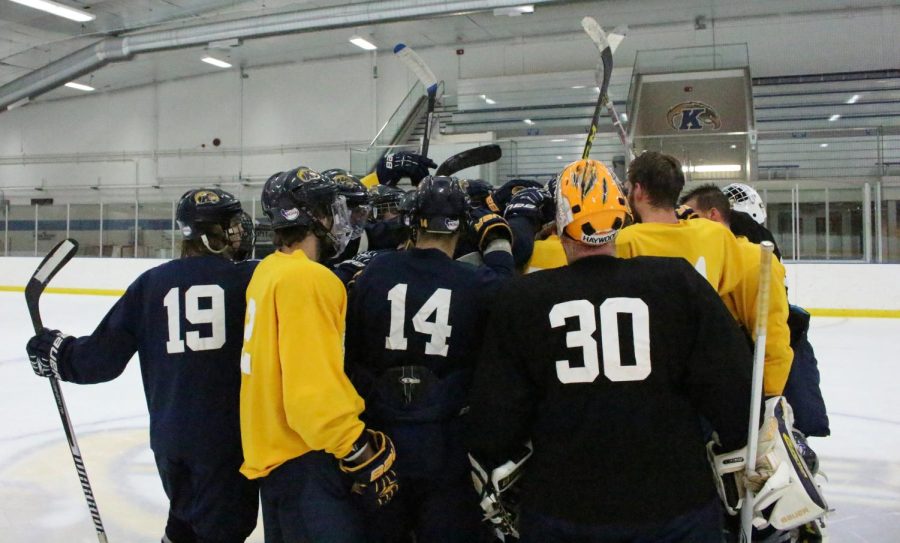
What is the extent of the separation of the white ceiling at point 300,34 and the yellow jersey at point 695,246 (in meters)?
9.37

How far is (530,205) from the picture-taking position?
80.0 inches

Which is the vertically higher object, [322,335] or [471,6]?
[471,6]

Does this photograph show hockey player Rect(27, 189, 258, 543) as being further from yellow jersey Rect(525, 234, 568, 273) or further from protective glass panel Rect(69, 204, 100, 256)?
protective glass panel Rect(69, 204, 100, 256)

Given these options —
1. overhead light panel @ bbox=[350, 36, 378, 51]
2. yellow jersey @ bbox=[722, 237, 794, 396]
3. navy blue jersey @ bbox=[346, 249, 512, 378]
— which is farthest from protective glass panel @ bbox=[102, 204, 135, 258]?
yellow jersey @ bbox=[722, 237, 794, 396]

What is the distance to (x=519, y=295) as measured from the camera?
1.29 m

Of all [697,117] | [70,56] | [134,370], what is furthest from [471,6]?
[70,56]

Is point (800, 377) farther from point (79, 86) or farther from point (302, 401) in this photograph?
point (79, 86)

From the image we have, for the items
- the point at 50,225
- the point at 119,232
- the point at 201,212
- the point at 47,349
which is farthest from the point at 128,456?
the point at 50,225

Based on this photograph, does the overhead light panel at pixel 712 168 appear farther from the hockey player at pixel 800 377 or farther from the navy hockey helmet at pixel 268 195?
the navy hockey helmet at pixel 268 195

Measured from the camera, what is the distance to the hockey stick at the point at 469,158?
2723mm

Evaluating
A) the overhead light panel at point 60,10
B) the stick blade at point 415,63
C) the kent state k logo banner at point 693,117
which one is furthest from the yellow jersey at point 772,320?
the overhead light panel at point 60,10

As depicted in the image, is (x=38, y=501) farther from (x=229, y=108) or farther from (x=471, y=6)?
(x=229, y=108)

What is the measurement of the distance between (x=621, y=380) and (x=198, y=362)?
1027 millimetres

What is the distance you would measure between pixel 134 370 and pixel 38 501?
2.75m
